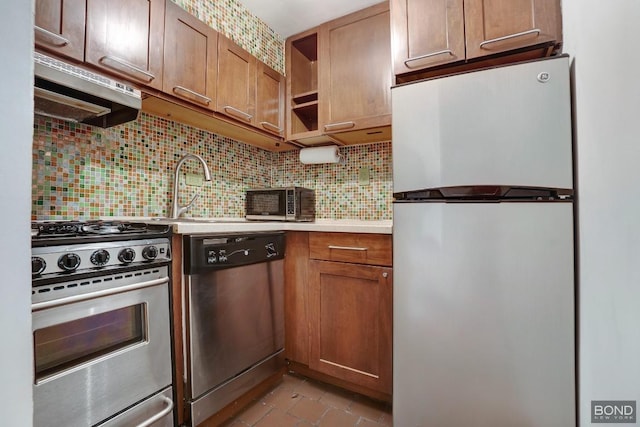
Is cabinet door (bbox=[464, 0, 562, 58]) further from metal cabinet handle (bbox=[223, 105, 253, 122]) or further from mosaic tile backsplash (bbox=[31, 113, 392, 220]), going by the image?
metal cabinet handle (bbox=[223, 105, 253, 122])

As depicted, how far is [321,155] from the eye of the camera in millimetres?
2109

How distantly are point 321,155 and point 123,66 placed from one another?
1271 mm

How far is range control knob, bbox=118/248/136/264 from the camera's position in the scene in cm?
99

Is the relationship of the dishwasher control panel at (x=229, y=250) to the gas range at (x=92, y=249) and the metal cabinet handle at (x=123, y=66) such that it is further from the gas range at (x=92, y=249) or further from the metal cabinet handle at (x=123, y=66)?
the metal cabinet handle at (x=123, y=66)

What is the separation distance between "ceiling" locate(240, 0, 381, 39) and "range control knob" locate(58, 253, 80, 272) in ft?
6.14

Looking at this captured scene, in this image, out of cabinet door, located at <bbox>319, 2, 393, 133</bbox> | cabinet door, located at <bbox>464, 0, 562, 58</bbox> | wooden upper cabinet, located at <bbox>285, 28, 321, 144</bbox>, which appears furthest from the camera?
wooden upper cabinet, located at <bbox>285, 28, 321, 144</bbox>

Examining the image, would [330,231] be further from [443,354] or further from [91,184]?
[91,184]

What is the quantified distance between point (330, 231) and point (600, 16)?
4.06 ft

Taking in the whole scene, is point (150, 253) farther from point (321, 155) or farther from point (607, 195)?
point (607, 195)

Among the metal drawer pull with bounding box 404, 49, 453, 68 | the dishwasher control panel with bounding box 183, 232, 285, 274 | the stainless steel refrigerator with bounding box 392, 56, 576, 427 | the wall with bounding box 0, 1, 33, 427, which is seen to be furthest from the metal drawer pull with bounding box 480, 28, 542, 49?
the wall with bounding box 0, 1, 33, 427

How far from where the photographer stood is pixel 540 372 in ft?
3.13

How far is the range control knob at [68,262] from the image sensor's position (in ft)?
2.80

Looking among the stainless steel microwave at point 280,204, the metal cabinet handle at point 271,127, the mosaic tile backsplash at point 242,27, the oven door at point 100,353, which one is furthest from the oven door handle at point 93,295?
the mosaic tile backsplash at point 242,27

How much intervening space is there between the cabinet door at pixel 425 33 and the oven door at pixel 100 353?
1.52 meters
